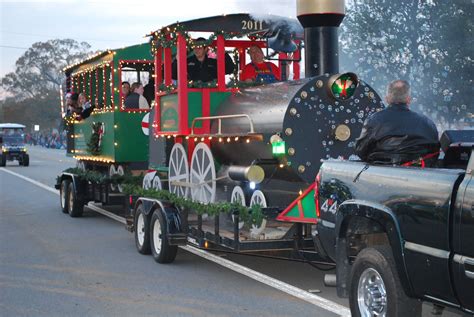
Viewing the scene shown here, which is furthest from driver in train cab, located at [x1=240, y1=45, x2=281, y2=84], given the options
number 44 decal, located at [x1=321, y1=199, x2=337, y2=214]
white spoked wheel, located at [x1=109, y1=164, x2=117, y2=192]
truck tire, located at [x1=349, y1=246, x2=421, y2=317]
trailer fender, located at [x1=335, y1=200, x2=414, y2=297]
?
white spoked wheel, located at [x1=109, y1=164, x2=117, y2=192]

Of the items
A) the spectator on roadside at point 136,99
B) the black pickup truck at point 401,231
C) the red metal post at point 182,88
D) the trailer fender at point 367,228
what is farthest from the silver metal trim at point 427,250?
the spectator on roadside at point 136,99

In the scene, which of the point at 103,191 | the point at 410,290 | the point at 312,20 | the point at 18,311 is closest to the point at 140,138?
the point at 103,191

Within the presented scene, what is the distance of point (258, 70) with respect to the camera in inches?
410

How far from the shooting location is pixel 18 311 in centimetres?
709

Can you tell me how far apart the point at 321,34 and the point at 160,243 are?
128 inches

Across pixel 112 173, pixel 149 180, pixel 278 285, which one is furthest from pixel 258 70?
pixel 112 173

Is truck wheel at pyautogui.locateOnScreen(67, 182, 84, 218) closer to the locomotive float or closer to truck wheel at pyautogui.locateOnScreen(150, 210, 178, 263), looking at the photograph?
the locomotive float

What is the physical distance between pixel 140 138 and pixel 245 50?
408 cm

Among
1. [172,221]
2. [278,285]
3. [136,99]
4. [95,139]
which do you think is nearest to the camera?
[278,285]

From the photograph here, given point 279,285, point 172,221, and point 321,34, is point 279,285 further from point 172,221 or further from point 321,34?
point 321,34

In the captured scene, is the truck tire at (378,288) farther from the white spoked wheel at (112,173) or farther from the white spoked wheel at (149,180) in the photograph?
the white spoked wheel at (112,173)

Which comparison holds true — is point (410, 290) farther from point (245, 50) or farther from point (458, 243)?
point (245, 50)

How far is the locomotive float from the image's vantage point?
27.9ft

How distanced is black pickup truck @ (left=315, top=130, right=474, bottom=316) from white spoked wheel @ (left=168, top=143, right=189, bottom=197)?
12.5 feet
